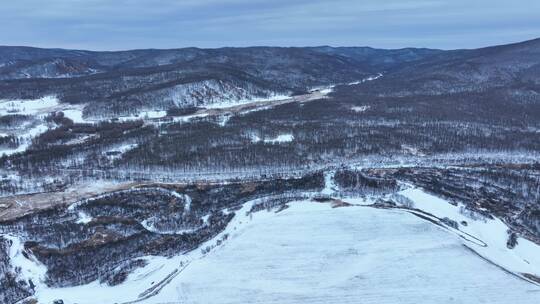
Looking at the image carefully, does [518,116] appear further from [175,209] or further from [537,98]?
[175,209]

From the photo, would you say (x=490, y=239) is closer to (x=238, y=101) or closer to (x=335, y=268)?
(x=335, y=268)

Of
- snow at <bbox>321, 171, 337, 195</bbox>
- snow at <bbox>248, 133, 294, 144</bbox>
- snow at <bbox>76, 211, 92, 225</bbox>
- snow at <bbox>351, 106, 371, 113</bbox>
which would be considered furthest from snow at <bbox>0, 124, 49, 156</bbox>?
snow at <bbox>351, 106, 371, 113</bbox>

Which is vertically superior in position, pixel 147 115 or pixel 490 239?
pixel 147 115

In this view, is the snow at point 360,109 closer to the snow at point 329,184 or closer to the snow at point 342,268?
the snow at point 329,184

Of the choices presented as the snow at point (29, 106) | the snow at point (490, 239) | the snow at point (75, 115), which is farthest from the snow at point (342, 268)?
the snow at point (29, 106)

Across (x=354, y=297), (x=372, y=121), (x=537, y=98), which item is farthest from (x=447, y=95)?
(x=354, y=297)

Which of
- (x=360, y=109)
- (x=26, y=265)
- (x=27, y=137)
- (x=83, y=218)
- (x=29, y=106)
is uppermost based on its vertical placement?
(x=29, y=106)

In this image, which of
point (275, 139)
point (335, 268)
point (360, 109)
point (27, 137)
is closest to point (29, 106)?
point (27, 137)

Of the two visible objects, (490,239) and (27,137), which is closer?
(490,239)
